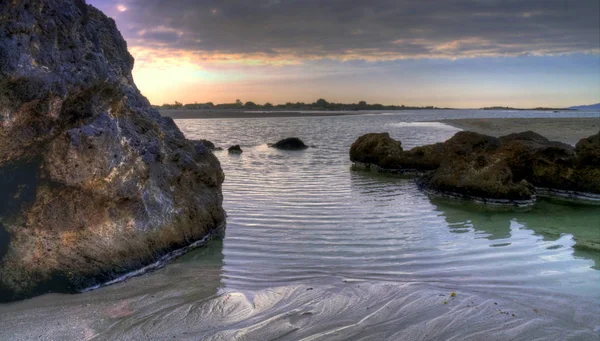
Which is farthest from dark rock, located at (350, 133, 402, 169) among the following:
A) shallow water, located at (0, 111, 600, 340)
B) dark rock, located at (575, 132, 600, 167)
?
shallow water, located at (0, 111, 600, 340)

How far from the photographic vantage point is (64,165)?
5016 millimetres

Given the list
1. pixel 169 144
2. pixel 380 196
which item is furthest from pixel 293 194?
pixel 169 144

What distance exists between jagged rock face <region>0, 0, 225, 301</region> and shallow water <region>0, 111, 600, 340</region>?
1.28 feet

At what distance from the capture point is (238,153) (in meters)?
19.9

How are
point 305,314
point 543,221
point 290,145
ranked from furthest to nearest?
point 290,145
point 543,221
point 305,314

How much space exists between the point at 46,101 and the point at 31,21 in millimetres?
776

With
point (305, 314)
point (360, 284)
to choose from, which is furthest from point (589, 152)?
point (305, 314)

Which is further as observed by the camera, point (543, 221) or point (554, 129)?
point (554, 129)

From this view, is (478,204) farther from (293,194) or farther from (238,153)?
(238,153)

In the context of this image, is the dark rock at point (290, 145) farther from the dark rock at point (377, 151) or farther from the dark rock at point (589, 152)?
the dark rock at point (589, 152)

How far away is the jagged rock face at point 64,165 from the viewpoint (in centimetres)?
471

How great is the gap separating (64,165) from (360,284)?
3.24 metres

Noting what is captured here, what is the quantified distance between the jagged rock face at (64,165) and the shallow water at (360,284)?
1.28 ft

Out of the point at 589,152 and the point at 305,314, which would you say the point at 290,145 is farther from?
the point at 305,314
